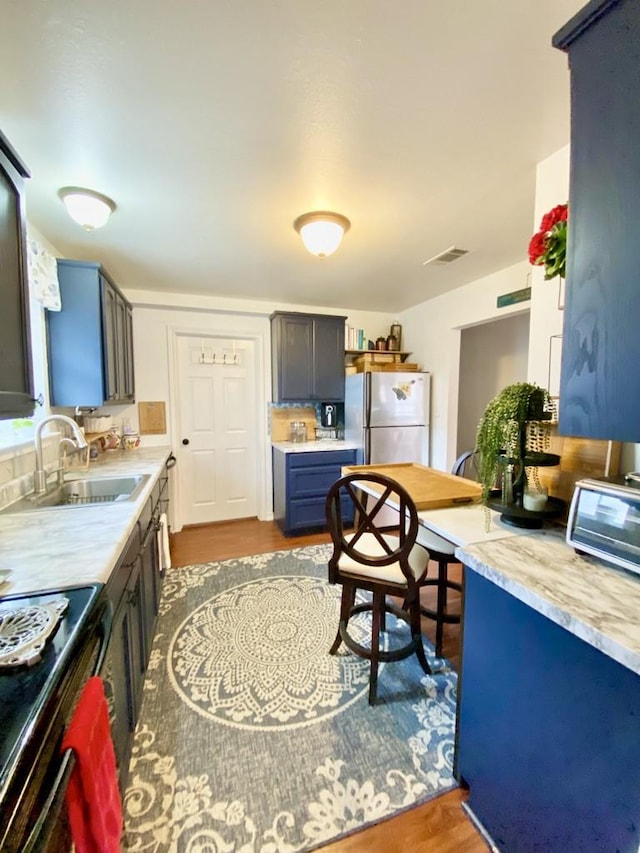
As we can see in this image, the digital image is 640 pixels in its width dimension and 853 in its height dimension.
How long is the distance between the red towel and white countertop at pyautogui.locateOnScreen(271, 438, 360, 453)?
2723 millimetres

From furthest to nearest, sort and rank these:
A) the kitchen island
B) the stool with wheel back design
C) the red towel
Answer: the stool with wheel back design < the kitchen island < the red towel

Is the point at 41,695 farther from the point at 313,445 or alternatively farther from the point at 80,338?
the point at 313,445

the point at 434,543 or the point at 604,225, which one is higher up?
the point at 604,225

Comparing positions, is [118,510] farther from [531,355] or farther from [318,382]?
[318,382]

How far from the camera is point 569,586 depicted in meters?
0.87

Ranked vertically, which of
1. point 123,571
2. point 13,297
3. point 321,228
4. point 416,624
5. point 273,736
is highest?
point 321,228

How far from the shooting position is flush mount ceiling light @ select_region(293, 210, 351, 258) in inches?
79.0

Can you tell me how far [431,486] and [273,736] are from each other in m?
1.34

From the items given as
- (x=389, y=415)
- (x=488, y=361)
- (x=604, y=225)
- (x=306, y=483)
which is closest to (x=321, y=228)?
(x=604, y=225)

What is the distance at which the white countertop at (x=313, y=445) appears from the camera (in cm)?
350

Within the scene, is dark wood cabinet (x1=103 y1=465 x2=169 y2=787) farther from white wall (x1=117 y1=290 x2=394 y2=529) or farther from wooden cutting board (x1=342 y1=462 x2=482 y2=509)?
white wall (x1=117 y1=290 x2=394 y2=529)

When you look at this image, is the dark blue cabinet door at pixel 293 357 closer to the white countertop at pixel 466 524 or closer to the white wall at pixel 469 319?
the white wall at pixel 469 319

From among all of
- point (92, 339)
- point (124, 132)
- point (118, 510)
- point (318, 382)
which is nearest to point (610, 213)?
point (124, 132)

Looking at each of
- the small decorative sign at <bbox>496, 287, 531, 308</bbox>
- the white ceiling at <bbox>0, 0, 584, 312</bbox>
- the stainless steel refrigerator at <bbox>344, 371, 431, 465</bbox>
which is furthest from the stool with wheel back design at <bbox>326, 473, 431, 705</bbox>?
the small decorative sign at <bbox>496, 287, 531, 308</bbox>
